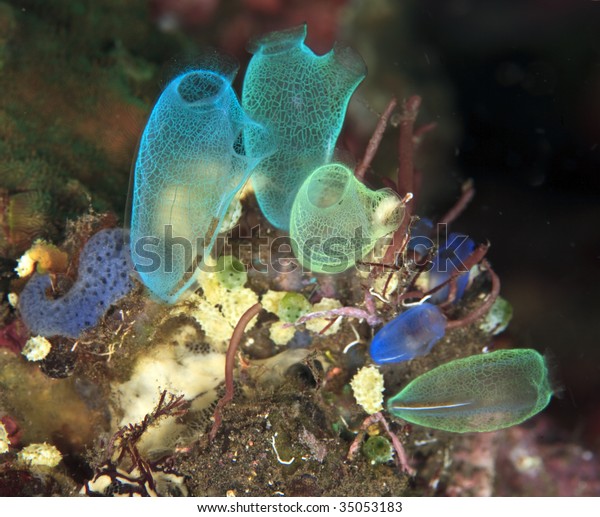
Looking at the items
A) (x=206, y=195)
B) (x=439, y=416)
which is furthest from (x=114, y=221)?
(x=439, y=416)

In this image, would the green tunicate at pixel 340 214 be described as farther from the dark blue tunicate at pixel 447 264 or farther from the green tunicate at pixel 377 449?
the green tunicate at pixel 377 449

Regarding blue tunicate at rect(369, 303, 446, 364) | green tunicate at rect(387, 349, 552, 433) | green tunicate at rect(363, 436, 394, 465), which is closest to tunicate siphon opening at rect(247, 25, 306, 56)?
blue tunicate at rect(369, 303, 446, 364)

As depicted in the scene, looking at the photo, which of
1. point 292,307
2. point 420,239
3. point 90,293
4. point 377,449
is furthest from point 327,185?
point 377,449

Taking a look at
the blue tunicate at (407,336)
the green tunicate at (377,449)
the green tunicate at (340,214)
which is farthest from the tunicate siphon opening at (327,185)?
the green tunicate at (377,449)

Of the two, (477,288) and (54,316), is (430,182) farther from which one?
(54,316)

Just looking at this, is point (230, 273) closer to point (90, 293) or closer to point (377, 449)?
point (90, 293)

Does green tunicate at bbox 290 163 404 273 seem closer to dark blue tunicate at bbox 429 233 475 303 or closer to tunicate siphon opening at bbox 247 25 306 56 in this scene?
dark blue tunicate at bbox 429 233 475 303
